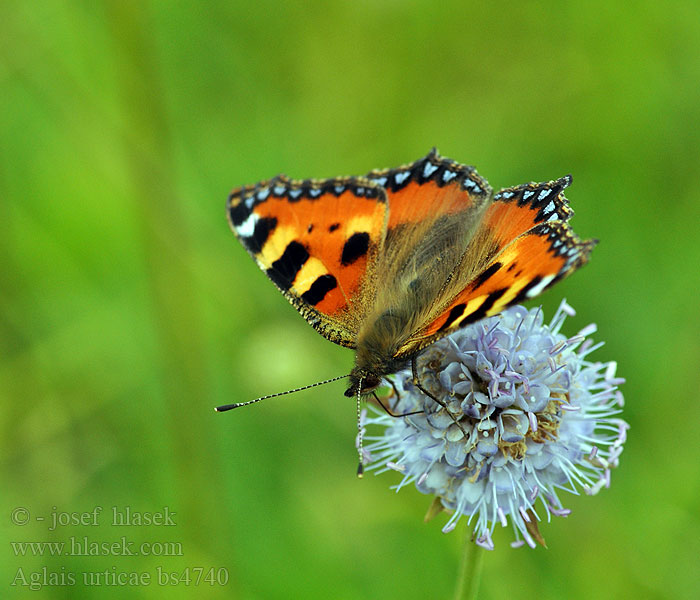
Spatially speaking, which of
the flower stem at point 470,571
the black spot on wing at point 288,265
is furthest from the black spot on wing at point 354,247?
the flower stem at point 470,571

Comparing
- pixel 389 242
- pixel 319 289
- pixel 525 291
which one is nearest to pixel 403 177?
pixel 389 242

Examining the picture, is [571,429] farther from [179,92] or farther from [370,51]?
[179,92]

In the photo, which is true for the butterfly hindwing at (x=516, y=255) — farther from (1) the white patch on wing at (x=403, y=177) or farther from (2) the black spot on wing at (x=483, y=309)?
(1) the white patch on wing at (x=403, y=177)

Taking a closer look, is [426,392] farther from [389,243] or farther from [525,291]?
[389,243]

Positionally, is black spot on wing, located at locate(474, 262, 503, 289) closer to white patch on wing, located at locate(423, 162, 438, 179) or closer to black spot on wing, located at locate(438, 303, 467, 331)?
black spot on wing, located at locate(438, 303, 467, 331)

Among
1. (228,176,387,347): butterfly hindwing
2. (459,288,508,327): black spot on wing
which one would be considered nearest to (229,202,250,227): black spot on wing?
(228,176,387,347): butterfly hindwing

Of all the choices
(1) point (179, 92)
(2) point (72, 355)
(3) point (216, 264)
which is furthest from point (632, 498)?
(1) point (179, 92)
